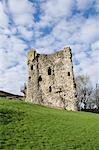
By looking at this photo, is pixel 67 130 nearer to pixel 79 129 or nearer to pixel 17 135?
pixel 79 129

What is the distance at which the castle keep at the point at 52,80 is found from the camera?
132 ft

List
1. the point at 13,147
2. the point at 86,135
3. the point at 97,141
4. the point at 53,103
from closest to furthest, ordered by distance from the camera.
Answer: the point at 13,147, the point at 97,141, the point at 86,135, the point at 53,103

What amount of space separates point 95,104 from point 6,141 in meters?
55.0

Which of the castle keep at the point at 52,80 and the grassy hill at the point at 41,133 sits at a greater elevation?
the castle keep at the point at 52,80

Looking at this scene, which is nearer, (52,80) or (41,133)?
(41,133)

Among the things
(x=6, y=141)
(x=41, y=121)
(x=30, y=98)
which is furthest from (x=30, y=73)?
(x=6, y=141)

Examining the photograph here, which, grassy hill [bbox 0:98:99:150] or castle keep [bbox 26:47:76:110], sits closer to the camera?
grassy hill [bbox 0:98:99:150]

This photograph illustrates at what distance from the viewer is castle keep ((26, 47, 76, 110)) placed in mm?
40375

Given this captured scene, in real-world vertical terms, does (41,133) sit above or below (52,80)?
below

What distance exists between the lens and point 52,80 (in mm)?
41750

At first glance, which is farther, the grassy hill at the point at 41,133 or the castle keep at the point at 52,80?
the castle keep at the point at 52,80

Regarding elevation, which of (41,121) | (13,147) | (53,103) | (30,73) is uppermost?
(30,73)

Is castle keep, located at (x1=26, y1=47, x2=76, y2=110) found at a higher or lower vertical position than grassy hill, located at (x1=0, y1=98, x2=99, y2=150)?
higher

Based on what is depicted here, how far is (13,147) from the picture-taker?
14.3 m
